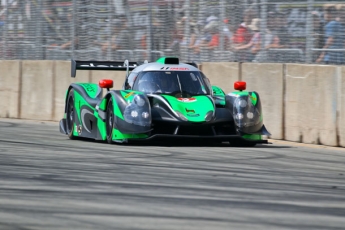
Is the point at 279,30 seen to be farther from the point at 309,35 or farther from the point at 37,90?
the point at 37,90

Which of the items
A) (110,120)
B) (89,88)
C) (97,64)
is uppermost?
(97,64)

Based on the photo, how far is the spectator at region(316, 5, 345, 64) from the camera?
13648mm

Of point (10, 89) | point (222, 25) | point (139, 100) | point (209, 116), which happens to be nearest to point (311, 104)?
point (209, 116)

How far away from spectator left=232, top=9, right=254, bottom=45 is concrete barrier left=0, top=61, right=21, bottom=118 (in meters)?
6.16

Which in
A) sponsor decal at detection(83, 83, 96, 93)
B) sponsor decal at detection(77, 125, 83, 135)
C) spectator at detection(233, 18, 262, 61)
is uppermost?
spectator at detection(233, 18, 262, 61)

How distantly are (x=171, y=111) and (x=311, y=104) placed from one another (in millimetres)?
2480

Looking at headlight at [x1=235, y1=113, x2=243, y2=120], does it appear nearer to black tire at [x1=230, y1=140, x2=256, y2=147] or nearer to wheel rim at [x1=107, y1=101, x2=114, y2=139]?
black tire at [x1=230, y1=140, x2=256, y2=147]

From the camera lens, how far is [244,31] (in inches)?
613

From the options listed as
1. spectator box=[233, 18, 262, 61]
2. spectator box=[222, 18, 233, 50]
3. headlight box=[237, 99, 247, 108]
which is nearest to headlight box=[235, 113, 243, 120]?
headlight box=[237, 99, 247, 108]

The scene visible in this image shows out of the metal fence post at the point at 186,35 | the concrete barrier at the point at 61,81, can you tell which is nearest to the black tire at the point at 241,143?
the metal fence post at the point at 186,35

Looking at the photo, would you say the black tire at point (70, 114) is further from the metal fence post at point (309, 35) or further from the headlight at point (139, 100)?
the metal fence post at point (309, 35)

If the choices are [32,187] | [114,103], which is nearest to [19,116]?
[114,103]

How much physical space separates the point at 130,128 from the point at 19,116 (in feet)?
26.4

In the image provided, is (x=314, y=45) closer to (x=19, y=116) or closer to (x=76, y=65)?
(x=76, y=65)
